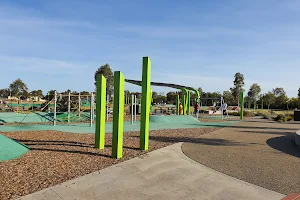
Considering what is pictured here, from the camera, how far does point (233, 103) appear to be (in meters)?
57.9

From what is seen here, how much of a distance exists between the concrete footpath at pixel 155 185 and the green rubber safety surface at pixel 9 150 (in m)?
2.39

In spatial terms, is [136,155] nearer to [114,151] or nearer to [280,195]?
[114,151]

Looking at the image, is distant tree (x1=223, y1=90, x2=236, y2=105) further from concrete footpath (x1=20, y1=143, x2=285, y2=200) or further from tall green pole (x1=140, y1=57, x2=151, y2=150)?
concrete footpath (x1=20, y1=143, x2=285, y2=200)

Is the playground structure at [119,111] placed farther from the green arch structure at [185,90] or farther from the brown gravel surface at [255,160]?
the green arch structure at [185,90]

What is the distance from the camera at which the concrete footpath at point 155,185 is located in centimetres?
459

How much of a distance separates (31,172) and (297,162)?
20.8ft

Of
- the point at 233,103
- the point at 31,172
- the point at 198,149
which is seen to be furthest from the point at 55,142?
the point at 233,103

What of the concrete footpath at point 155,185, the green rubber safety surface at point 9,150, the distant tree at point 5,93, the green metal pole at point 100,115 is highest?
the distant tree at point 5,93

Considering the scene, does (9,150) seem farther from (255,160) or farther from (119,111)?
(255,160)

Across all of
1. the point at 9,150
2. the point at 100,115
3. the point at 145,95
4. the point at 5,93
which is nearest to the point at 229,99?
the point at 145,95

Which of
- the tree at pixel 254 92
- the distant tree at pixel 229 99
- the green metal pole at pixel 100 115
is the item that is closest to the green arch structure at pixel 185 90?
the green metal pole at pixel 100 115

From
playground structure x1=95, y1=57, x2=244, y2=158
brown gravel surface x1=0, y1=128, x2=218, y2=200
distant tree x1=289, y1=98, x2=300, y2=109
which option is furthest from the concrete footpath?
distant tree x1=289, y1=98, x2=300, y2=109

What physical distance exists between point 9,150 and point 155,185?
4.04 meters

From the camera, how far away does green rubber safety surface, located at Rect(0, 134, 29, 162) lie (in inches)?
255
